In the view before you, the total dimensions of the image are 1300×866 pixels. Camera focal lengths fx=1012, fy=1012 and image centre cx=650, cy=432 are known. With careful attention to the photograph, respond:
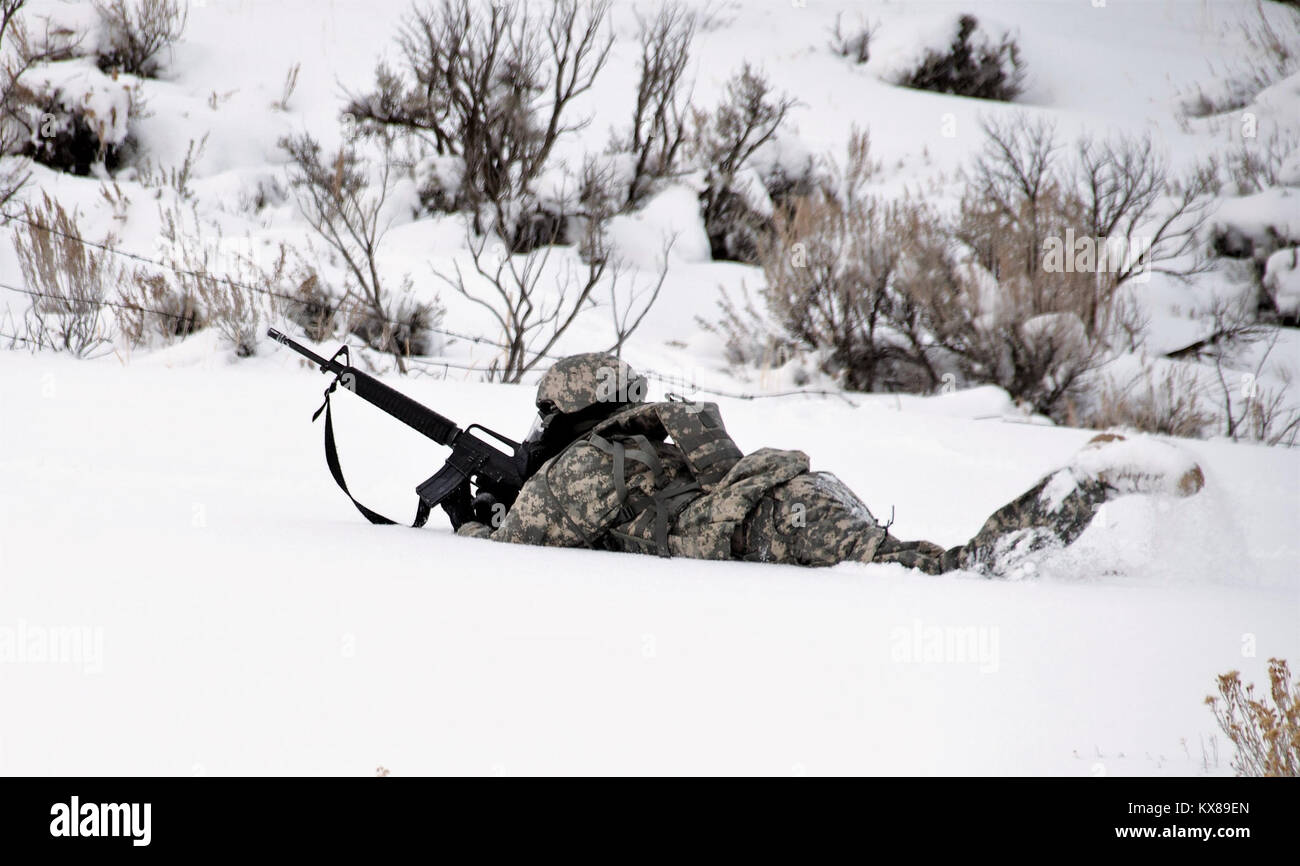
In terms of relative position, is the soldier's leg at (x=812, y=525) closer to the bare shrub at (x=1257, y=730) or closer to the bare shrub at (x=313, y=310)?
the bare shrub at (x=1257, y=730)

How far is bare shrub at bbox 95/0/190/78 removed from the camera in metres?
13.6

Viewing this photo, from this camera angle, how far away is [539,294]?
10.0 m

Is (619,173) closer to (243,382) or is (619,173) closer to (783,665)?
(243,382)

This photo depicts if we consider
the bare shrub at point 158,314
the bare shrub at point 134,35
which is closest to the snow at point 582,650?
the bare shrub at point 158,314

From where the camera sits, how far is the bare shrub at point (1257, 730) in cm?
151

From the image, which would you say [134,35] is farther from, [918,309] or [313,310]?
[918,309]

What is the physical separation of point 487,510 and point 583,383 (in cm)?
62

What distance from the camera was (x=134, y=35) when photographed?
13.8 metres

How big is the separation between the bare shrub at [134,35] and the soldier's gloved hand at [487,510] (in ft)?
42.3

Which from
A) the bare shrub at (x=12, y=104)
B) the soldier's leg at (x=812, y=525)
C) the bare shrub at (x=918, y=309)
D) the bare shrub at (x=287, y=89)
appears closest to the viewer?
the soldier's leg at (x=812, y=525)

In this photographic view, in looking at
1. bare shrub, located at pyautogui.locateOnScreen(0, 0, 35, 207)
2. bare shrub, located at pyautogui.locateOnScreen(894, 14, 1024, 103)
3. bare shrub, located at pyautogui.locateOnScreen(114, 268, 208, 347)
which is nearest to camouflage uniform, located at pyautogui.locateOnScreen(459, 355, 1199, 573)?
bare shrub, located at pyautogui.locateOnScreen(114, 268, 208, 347)

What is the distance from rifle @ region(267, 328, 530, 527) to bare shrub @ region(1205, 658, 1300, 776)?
220 centimetres

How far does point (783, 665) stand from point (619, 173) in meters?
11.2

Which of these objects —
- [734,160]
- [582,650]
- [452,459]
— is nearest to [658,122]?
[734,160]
